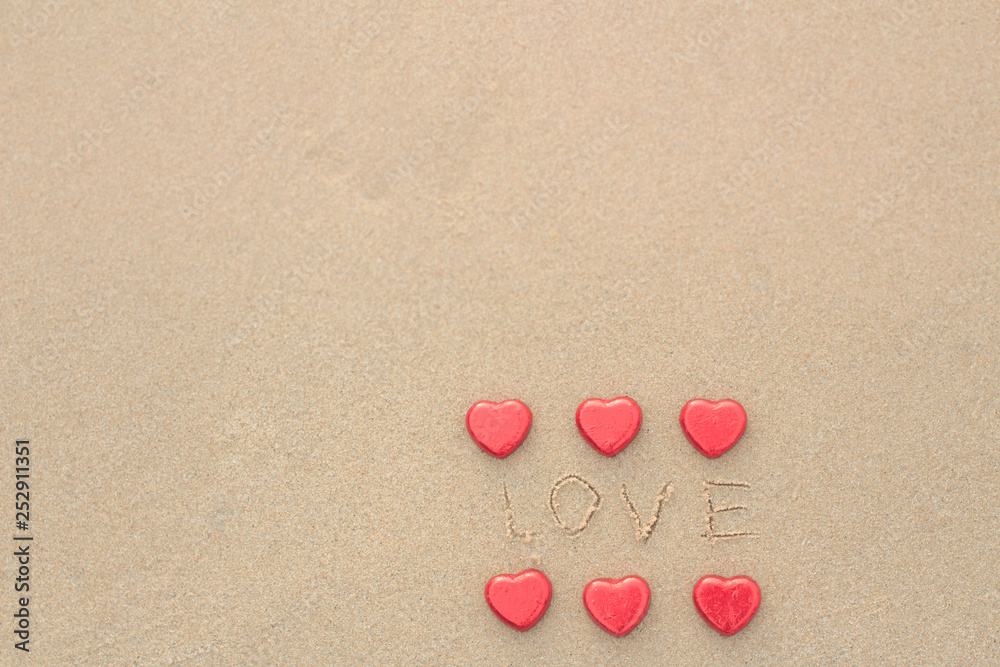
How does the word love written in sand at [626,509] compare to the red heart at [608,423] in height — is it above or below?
below

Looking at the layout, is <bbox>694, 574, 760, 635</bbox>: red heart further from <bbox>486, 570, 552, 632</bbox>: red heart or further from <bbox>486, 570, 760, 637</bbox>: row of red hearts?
<bbox>486, 570, 552, 632</bbox>: red heart

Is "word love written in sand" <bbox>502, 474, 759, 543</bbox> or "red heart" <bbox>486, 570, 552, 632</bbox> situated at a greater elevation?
"word love written in sand" <bbox>502, 474, 759, 543</bbox>

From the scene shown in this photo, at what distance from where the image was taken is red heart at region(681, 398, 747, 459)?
171 cm

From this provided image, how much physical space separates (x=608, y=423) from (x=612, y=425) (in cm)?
1

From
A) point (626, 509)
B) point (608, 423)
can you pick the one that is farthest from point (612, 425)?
point (626, 509)

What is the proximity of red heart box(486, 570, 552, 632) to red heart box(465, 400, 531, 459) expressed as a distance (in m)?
Result: 0.28

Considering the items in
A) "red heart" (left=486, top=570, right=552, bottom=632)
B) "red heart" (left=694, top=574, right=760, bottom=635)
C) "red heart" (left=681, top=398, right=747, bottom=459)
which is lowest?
"red heart" (left=486, top=570, right=552, bottom=632)

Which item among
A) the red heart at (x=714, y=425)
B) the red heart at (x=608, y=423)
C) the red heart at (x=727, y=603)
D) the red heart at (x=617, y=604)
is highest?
the red heart at (x=714, y=425)

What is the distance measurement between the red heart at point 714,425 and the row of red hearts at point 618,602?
30 centimetres

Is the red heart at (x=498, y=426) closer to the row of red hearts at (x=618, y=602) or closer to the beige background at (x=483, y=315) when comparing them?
the beige background at (x=483, y=315)

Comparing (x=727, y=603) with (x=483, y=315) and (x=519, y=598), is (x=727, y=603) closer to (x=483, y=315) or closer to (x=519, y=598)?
(x=519, y=598)

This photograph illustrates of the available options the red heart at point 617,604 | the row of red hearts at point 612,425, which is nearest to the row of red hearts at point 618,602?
the red heart at point 617,604

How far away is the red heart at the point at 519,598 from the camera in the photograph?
65.7 inches

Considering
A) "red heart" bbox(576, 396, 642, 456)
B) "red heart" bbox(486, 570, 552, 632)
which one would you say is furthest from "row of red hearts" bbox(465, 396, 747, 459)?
"red heart" bbox(486, 570, 552, 632)
